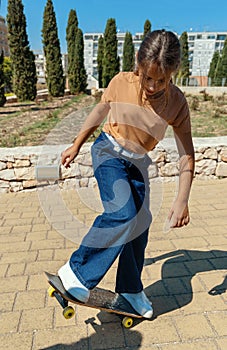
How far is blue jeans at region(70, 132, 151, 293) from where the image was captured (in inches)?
57.9

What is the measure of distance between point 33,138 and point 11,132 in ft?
3.22

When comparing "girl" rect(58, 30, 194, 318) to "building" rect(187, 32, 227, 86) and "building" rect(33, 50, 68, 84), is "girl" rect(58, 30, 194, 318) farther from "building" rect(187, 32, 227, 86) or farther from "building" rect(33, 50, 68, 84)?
"building" rect(187, 32, 227, 86)

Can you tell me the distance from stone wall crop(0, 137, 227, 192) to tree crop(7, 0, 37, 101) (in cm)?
1087

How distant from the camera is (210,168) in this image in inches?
166

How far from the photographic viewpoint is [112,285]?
6.87 feet

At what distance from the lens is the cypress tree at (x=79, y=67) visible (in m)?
18.7

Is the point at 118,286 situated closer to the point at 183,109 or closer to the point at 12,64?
the point at 183,109

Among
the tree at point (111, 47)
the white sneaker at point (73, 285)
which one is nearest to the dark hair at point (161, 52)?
the white sneaker at point (73, 285)

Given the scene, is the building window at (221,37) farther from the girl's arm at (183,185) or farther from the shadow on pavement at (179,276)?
the girl's arm at (183,185)

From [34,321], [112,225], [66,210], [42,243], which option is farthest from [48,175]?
[112,225]

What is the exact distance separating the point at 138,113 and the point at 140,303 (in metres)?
1.02

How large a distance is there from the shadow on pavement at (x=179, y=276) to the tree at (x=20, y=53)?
12947 millimetres

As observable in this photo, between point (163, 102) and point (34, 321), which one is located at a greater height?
point (163, 102)

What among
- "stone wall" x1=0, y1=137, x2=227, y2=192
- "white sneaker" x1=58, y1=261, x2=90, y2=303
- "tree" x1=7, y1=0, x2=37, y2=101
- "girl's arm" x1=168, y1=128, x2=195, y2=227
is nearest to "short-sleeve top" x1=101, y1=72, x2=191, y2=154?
"girl's arm" x1=168, y1=128, x2=195, y2=227
